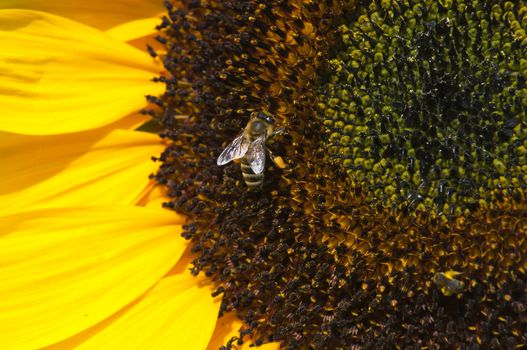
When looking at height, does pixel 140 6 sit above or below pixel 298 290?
above

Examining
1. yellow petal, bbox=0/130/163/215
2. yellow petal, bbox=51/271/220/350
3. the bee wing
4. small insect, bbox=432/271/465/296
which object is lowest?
small insect, bbox=432/271/465/296

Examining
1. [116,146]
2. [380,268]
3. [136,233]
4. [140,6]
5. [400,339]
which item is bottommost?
[400,339]

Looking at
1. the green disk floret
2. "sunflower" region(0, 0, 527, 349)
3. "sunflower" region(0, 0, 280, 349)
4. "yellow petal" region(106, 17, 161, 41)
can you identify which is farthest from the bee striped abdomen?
"yellow petal" region(106, 17, 161, 41)

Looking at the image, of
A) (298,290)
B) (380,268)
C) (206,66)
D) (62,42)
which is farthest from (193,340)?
(62,42)

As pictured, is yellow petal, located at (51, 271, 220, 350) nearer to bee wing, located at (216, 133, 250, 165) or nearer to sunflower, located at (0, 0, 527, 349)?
sunflower, located at (0, 0, 527, 349)

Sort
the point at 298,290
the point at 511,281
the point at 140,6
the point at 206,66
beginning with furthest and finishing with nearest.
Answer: the point at 140,6 → the point at 206,66 → the point at 298,290 → the point at 511,281

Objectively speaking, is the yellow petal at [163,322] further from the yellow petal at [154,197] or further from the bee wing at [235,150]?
the bee wing at [235,150]

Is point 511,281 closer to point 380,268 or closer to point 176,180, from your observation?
point 380,268
